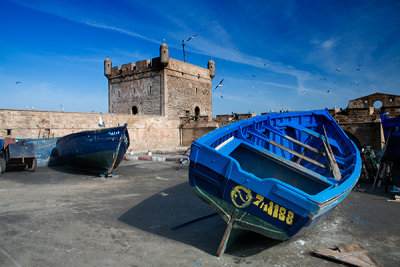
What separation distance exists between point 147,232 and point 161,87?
70.2 ft

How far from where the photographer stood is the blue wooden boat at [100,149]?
980 centimetres

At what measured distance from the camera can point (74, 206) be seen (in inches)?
233

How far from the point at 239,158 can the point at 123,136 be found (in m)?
6.11

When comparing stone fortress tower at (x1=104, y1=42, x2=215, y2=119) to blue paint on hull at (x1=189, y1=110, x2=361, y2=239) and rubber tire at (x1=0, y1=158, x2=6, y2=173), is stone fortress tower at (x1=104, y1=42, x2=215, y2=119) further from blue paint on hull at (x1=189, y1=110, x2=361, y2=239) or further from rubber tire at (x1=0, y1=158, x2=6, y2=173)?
blue paint on hull at (x1=189, y1=110, x2=361, y2=239)

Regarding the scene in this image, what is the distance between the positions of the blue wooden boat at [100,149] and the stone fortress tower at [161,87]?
14.0 metres

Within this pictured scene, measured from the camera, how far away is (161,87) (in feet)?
81.4

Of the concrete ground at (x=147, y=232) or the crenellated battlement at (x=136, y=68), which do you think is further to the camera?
the crenellated battlement at (x=136, y=68)

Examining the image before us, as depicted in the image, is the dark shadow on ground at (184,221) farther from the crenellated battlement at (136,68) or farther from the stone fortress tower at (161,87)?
the crenellated battlement at (136,68)

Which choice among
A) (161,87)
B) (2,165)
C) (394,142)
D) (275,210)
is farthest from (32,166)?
(161,87)

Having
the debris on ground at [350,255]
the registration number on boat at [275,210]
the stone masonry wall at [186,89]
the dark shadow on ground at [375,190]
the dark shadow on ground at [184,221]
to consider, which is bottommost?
the dark shadow on ground at [375,190]

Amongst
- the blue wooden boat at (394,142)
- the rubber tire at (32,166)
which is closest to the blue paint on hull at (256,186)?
the blue wooden boat at (394,142)

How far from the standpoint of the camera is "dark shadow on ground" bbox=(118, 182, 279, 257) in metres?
4.03

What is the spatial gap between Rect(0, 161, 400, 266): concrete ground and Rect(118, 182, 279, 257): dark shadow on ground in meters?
0.02

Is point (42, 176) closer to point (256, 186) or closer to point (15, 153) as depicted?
point (15, 153)
